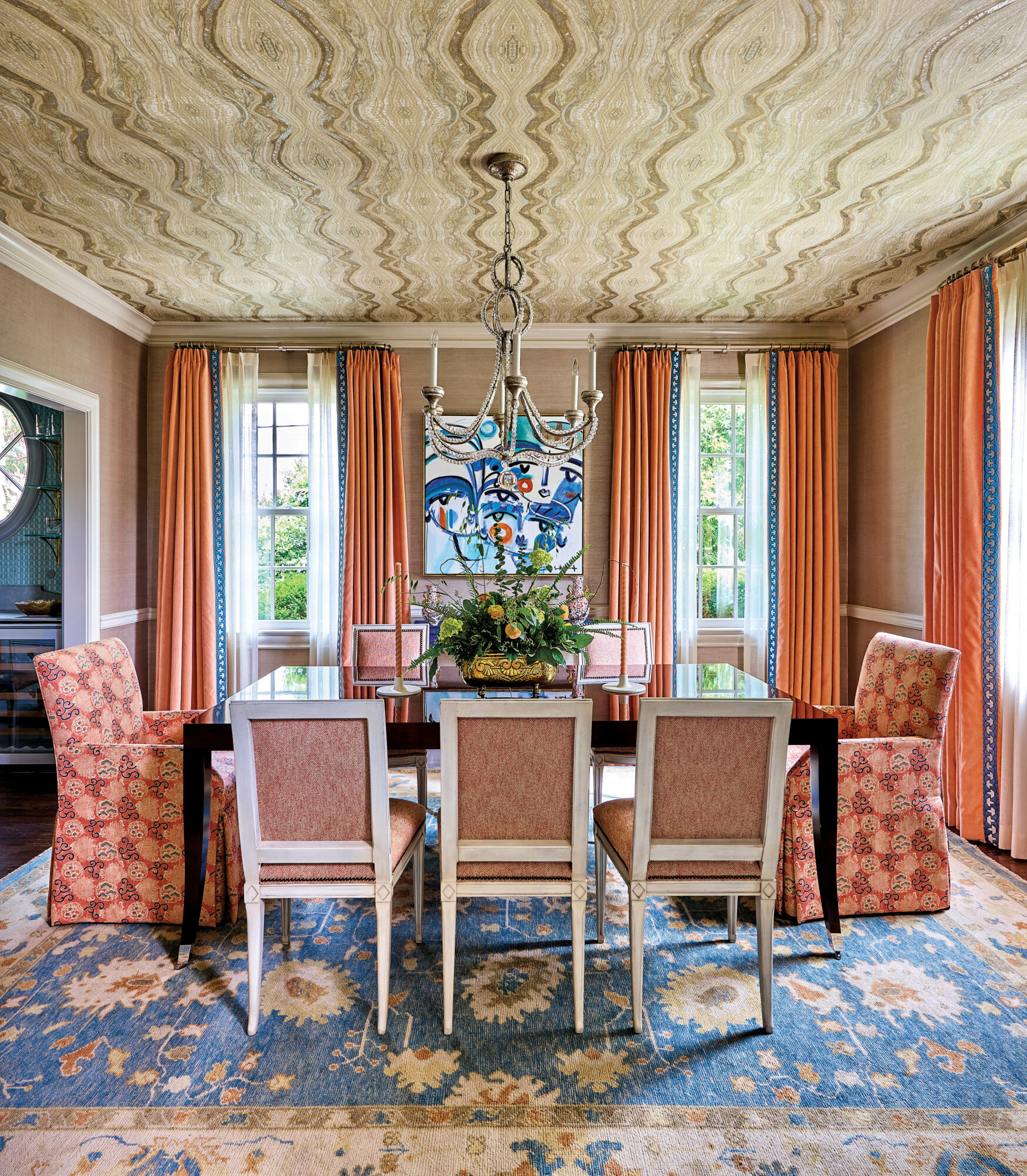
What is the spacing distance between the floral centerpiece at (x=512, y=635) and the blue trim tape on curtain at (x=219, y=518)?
8.46 ft

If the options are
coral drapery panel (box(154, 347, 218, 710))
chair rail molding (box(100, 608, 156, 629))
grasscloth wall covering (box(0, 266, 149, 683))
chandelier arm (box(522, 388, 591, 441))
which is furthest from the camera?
coral drapery panel (box(154, 347, 218, 710))

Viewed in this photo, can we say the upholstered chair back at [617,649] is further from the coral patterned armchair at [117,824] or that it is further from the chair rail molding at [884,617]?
the coral patterned armchair at [117,824]

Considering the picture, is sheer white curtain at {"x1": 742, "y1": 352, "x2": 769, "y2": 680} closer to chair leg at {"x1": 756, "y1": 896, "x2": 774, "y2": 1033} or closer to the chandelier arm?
the chandelier arm

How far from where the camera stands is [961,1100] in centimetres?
167

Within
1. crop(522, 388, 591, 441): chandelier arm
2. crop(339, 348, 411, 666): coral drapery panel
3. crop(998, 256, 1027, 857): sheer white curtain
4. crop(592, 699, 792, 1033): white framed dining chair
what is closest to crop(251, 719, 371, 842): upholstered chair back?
crop(592, 699, 792, 1033): white framed dining chair

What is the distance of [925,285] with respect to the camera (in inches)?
147

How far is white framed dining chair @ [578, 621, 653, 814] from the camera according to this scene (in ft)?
9.82

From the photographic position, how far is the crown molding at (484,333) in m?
4.55

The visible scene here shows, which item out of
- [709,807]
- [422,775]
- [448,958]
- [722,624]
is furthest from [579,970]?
[722,624]

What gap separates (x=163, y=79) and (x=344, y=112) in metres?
0.53

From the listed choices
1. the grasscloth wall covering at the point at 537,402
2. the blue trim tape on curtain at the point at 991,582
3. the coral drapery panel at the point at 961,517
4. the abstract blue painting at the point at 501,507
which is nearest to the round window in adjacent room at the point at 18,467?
the grasscloth wall covering at the point at 537,402

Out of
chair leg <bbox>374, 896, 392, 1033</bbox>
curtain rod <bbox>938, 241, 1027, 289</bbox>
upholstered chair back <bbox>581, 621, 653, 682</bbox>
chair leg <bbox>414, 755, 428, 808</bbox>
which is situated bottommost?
chair leg <bbox>374, 896, 392, 1033</bbox>

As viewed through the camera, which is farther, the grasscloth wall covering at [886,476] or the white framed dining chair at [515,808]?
the grasscloth wall covering at [886,476]

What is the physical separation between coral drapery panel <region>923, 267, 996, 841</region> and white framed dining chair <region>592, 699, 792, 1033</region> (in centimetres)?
191
